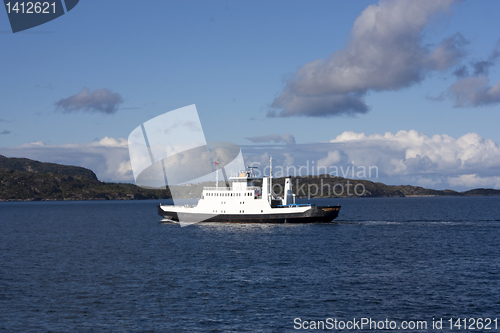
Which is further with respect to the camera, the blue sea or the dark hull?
the dark hull

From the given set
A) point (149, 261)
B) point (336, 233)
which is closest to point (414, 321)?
point (149, 261)

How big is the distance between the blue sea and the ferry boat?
17184mm

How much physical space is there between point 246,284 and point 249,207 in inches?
1788

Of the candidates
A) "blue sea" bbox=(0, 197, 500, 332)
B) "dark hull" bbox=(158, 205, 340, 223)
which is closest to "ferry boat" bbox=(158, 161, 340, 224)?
"dark hull" bbox=(158, 205, 340, 223)

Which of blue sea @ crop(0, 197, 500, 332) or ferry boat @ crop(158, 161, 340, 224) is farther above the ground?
ferry boat @ crop(158, 161, 340, 224)

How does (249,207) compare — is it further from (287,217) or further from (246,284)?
(246,284)

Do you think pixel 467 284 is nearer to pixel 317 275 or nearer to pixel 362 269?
pixel 362 269

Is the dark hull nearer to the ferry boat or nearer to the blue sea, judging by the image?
the ferry boat

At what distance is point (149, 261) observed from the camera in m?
46.9

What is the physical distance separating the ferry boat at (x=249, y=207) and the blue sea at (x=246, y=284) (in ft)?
56.4

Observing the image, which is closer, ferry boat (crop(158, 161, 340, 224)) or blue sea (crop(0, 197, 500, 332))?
blue sea (crop(0, 197, 500, 332))

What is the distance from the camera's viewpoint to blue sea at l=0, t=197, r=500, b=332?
88.4 ft

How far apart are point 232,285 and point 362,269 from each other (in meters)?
13.6

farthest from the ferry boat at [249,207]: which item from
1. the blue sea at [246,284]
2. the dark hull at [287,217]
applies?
the blue sea at [246,284]
